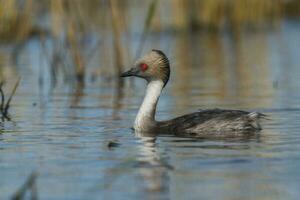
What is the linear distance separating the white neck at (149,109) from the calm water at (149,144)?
21 cm

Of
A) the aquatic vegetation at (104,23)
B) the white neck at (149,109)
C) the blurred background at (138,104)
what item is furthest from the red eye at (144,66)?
the aquatic vegetation at (104,23)

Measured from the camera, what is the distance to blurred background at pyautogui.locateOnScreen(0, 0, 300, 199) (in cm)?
849

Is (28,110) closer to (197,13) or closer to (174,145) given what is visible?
(174,145)

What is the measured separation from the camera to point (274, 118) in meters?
13.4

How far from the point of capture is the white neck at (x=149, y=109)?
41.1ft

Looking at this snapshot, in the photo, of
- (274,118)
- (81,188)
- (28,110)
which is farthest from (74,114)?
(81,188)

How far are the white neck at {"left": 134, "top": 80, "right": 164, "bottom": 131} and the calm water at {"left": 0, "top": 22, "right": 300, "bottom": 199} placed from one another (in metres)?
0.21

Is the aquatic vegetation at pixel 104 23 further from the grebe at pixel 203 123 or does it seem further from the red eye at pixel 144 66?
the grebe at pixel 203 123

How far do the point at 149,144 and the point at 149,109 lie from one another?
1.77m

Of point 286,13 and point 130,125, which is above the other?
point 286,13

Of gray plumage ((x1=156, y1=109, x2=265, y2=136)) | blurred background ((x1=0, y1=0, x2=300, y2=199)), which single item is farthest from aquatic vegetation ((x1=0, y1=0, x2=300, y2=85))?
gray plumage ((x1=156, y1=109, x2=265, y2=136))

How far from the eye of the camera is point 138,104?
1588 cm

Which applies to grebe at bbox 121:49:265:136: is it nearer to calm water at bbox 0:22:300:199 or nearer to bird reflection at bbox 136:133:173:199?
calm water at bbox 0:22:300:199

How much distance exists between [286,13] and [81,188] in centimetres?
3326
